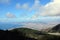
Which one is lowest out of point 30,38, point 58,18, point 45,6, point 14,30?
point 30,38

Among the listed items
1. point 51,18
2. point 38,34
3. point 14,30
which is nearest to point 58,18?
point 51,18

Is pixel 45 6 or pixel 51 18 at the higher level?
pixel 45 6

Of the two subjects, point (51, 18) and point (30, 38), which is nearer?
point (30, 38)

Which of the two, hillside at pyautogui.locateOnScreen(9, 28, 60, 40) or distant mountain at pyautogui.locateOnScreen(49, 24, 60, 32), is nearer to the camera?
hillside at pyautogui.locateOnScreen(9, 28, 60, 40)

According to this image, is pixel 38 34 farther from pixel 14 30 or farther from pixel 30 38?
pixel 14 30

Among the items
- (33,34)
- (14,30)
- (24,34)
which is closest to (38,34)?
(33,34)

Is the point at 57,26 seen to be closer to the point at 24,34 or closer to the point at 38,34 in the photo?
the point at 38,34

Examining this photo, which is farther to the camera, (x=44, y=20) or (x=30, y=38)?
(x=44, y=20)

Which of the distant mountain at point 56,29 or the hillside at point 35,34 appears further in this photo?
the distant mountain at point 56,29

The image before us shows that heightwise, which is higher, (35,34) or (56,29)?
(56,29)
